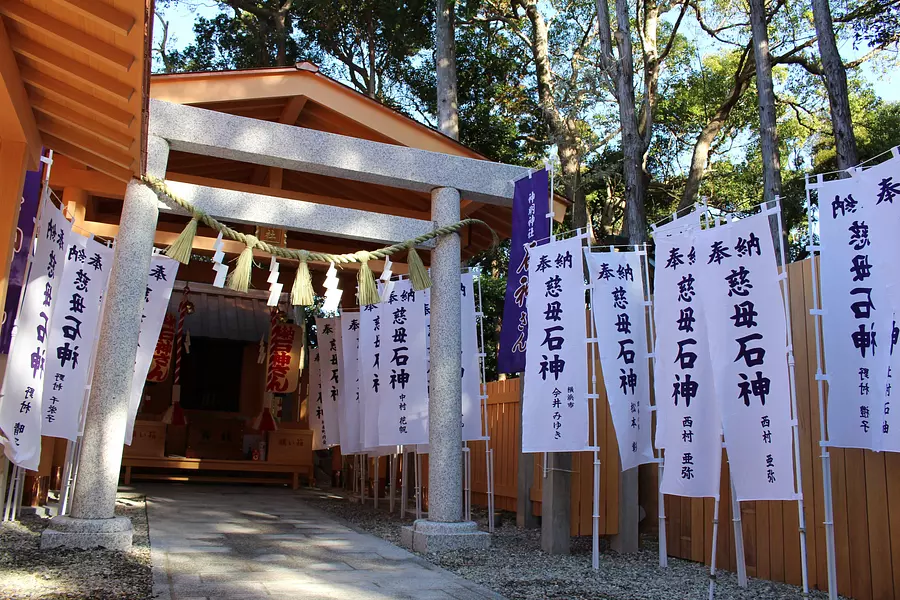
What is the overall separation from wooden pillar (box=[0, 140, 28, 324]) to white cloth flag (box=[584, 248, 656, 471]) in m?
4.28

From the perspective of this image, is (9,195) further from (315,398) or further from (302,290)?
(315,398)

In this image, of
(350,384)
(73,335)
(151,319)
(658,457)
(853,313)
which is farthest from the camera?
(350,384)

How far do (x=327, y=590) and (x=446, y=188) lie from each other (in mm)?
4058

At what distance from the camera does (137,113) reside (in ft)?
15.0

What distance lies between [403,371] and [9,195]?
400 cm

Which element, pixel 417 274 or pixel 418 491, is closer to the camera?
pixel 417 274

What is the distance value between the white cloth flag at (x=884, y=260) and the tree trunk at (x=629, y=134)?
6908mm

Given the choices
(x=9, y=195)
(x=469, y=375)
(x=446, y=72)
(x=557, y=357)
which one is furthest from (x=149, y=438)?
(x=446, y=72)

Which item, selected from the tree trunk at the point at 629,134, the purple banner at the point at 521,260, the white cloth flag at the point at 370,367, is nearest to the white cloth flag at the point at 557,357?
the purple banner at the point at 521,260

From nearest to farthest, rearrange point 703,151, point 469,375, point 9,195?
point 9,195
point 469,375
point 703,151

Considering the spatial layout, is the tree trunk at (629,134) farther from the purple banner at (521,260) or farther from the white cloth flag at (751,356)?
the white cloth flag at (751,356)

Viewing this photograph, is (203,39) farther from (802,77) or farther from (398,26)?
(802,77)

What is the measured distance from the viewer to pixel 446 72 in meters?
14.4

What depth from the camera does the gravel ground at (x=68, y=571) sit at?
4.25 meters
